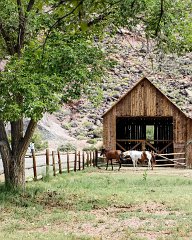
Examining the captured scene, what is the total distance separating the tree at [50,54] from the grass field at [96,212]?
1.93m

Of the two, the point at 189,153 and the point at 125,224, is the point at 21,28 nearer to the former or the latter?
the point at 125,224

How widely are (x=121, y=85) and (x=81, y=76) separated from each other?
210ft

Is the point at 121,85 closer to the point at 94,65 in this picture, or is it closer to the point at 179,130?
the point at 179,130

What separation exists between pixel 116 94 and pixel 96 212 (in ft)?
201

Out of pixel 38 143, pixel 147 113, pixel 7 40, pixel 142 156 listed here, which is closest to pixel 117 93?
pixel 38 143

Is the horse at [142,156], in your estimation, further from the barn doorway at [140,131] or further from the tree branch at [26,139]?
the tree branch at [26,139]

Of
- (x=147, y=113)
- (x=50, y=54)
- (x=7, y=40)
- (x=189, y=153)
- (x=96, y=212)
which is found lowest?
(x=96, y=212)

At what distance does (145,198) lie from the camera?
46.3 ft

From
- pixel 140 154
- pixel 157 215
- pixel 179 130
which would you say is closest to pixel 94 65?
pixel 157 215

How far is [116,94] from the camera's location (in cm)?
7300

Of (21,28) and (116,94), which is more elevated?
(116,94)

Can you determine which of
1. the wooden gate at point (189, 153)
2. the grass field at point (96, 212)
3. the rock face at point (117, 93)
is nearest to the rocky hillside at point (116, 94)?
the rock face at point (117, 93)

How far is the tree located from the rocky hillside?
3323 centimetres

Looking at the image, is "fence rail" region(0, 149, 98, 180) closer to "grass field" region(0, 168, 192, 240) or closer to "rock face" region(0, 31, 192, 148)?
"grass field" region(0, 168, 192, 240)
